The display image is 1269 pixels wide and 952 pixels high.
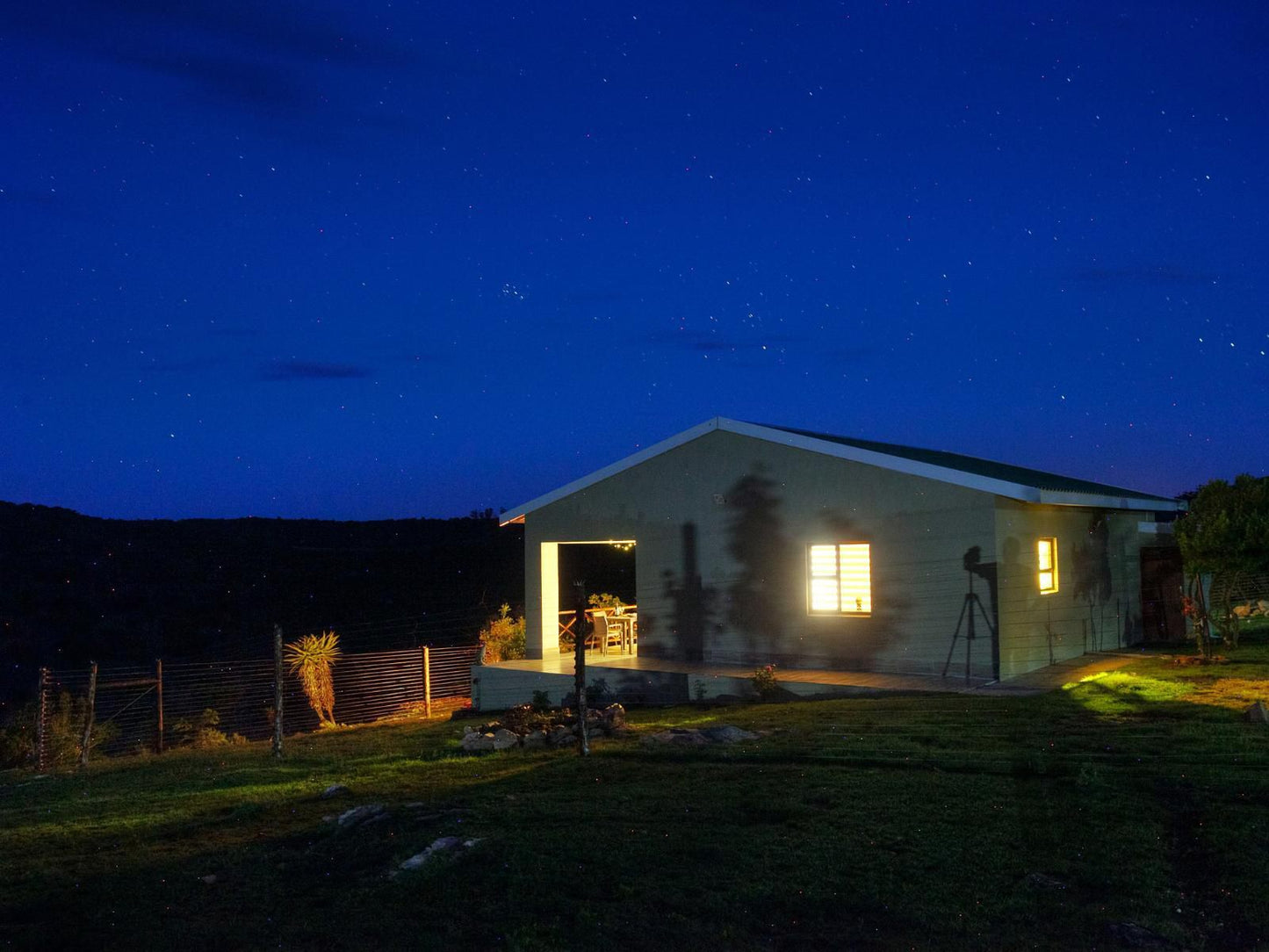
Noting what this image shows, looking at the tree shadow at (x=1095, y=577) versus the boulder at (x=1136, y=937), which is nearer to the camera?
the boulder at (x=1136, y=937)

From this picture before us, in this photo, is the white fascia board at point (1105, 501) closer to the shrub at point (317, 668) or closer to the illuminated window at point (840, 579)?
the illuminated window at point (840, 579)

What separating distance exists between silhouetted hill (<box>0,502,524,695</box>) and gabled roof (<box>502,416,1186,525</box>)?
12.8 metres

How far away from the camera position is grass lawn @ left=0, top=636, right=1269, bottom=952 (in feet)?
16.5

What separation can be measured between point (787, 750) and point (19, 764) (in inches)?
485

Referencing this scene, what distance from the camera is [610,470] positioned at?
56.6ft

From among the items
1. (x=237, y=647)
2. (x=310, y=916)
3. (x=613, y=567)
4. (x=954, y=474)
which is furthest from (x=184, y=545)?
(x=310, y=916)

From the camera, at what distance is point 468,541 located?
1923 inches

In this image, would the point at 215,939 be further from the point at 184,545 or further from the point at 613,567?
the point at 184,545

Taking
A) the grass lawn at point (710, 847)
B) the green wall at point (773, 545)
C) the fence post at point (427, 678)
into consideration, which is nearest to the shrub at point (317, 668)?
the fence post at point (427, 678)

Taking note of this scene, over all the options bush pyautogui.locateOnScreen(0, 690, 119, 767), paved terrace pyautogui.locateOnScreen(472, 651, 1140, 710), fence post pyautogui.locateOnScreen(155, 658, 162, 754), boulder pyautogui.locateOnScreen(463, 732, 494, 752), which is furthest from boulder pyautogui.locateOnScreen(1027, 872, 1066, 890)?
bush pyautogui.locateOnScreen(0, 690, 119, 767)

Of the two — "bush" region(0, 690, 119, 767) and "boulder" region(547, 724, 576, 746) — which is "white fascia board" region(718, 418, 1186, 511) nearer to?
"boulder" region(547, 724, 576, 746)

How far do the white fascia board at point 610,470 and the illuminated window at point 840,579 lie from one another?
107 inches

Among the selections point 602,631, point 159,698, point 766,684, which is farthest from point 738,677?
point 159,698

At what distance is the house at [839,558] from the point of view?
13.3 meters
